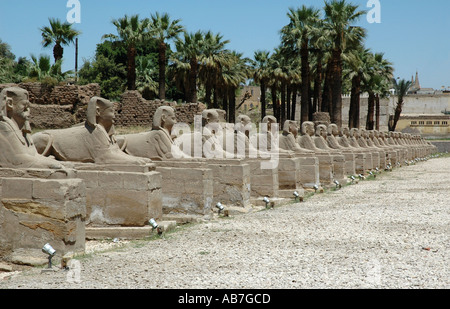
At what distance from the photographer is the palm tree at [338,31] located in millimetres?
27562

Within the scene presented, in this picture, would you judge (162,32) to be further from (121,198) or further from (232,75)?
(121,198)

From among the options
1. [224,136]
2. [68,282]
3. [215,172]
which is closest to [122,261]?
[68,282]

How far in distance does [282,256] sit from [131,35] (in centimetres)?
2740

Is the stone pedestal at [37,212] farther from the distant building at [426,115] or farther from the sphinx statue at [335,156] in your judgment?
the distant building at [426,115]

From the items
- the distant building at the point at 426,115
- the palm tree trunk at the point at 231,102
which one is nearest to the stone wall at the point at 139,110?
the palm tree trunk at the point at 231,102

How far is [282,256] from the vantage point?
6480mm

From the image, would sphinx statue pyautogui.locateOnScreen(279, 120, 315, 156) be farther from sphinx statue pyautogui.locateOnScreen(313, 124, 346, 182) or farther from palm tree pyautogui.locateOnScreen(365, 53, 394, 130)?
palm tree pyautogui.locateOnScreen(365, 53, 394, 130)

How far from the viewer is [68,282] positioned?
5.24m

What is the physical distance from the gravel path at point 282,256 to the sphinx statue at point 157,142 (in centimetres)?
148

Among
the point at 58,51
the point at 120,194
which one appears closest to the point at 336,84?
the point at 58,51

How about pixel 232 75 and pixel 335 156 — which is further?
pixel 232 75

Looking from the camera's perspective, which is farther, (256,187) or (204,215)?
(256,187)
